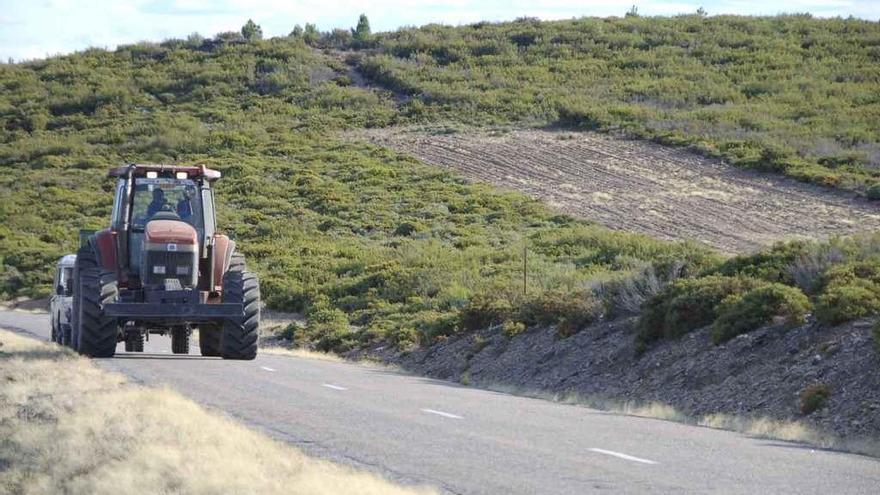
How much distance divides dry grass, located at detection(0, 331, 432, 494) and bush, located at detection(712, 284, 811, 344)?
8122mm

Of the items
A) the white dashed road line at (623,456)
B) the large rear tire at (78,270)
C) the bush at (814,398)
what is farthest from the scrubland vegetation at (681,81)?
the white dashed road line at (623,456)

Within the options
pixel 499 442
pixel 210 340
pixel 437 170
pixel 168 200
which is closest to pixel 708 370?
pixel 499 442

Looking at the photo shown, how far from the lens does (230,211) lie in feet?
200

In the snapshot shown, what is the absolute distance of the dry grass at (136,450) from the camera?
11.1 m

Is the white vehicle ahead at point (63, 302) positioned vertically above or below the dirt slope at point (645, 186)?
above

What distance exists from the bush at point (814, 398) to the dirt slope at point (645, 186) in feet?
90.3

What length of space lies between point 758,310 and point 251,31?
95.0 metres

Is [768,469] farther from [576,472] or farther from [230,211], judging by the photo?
[230,211]

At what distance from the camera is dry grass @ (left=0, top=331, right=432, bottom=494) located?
11109 millimetres

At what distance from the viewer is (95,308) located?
73.4 ft

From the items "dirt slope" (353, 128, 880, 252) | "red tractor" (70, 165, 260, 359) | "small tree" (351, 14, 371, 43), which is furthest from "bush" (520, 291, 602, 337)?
"small tree" (351, 14, 371, 43)

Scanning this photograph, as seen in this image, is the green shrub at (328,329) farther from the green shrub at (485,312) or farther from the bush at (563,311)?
the bush at (563,311)

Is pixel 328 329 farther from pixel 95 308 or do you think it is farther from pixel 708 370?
pixel 708 370

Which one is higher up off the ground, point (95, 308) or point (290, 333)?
point (95, 308)
